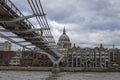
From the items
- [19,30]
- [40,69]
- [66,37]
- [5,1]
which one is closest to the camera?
→ [5,1]

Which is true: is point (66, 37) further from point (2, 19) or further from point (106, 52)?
point (2, 19)

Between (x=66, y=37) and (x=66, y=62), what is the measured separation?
1402 inches

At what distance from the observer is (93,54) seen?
400 feet

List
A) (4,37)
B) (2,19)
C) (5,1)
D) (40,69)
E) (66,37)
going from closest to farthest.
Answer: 1. (5,1)
2. (2,19)
3. (4,37)
4. (40,69)
5. (66,37)

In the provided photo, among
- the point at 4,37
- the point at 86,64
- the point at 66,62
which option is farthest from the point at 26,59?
the point at 4,37

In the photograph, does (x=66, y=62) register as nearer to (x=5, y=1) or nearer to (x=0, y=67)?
(x=0, y=67)

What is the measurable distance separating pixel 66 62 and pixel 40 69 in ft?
82.1

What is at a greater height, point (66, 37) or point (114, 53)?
point (66, 37)

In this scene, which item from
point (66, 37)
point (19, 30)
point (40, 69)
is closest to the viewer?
point (19, 30)

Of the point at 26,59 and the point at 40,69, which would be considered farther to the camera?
the point at 26,59

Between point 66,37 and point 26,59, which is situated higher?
point 66,37

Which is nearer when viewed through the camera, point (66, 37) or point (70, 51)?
point (70, 51)

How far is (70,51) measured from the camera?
403 feet

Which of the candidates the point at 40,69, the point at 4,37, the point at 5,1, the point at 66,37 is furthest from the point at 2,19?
the point at 66,37
